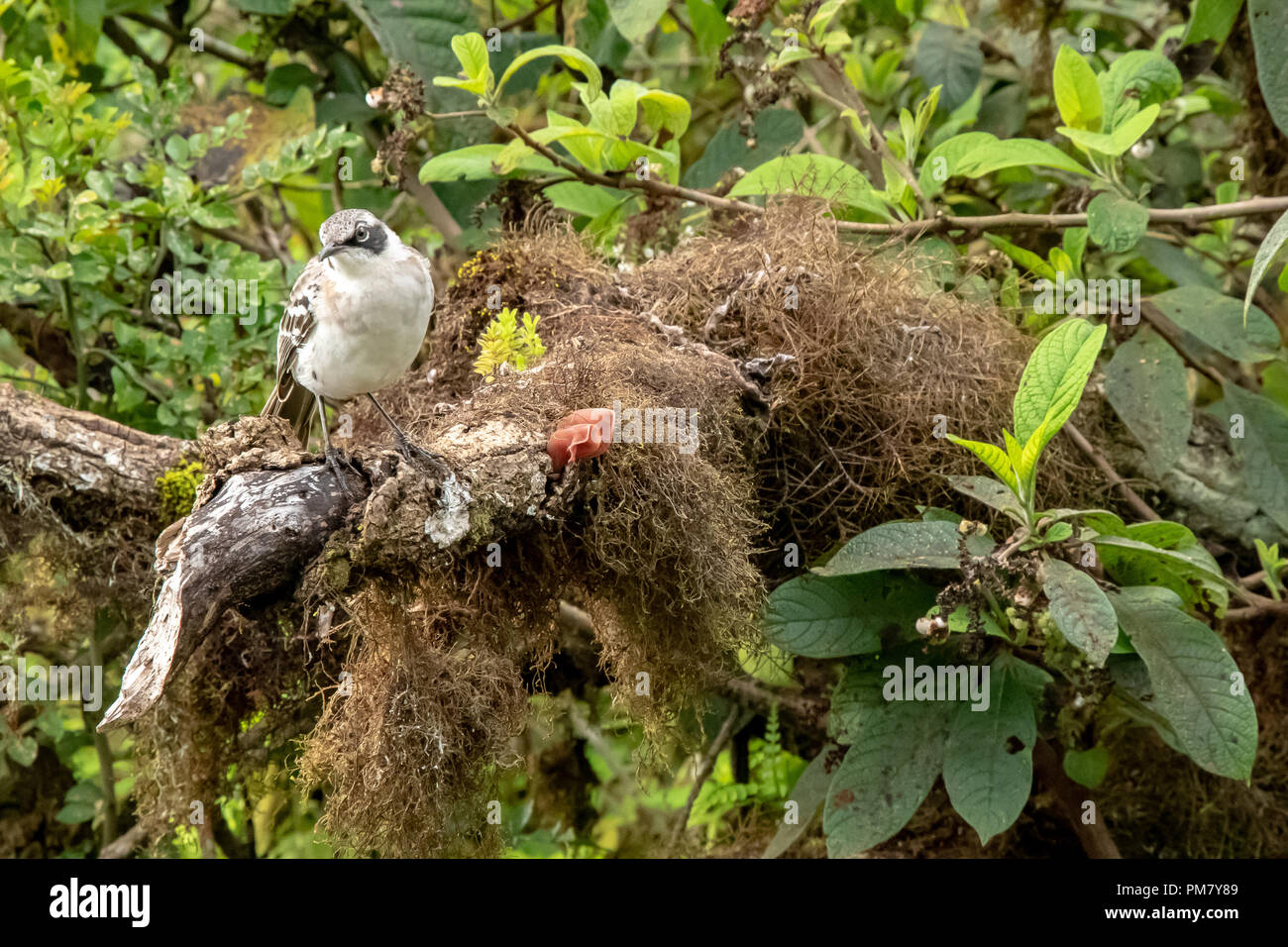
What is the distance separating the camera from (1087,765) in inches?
108

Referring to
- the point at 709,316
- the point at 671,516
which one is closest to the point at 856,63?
the point at 709,316

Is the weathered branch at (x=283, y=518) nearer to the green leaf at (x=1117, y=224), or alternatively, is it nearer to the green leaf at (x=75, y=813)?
the green leaf at (x=1117, y=224)

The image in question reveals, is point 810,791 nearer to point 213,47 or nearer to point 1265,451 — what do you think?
point 1265,451

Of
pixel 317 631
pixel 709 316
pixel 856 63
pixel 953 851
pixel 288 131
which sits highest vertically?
pixel 856 63

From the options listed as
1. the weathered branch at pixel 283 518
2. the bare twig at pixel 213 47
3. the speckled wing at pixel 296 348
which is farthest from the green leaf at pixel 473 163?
the bare twig at pixel 213 47

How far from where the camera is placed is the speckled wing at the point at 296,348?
268 cm

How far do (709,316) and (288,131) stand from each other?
6.14 feet

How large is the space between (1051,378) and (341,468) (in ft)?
4.40

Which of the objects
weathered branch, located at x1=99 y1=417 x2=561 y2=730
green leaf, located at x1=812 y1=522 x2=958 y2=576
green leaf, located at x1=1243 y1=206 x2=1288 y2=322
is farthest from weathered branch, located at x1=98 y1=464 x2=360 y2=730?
green leaf, located at x1=1243 y1=206 x2=1288 y2=322

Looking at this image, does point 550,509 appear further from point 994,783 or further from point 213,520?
point 994,783

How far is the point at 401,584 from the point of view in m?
1.94

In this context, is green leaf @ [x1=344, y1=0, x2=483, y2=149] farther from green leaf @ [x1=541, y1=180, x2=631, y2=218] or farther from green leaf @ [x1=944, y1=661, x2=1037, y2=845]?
green leaf @ [x1=944, y1=661, x2=1037, y2=845]

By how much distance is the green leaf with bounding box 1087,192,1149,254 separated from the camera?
103 inches

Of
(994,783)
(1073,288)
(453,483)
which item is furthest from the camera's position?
(1073,288)
